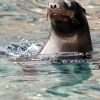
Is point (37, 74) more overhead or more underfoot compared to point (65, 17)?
more underfoot

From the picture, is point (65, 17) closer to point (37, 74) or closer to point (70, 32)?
point (70, 32)

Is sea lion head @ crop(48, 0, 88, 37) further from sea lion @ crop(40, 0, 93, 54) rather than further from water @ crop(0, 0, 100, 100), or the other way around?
water @ crop(0, 0, 100, 100)

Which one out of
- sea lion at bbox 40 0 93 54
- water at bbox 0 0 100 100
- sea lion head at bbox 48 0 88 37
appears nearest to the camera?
water at bbox 0 0 100 100

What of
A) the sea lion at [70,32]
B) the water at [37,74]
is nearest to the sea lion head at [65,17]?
the sea lion at [70,32]

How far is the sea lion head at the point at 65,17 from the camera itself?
6.28 metres

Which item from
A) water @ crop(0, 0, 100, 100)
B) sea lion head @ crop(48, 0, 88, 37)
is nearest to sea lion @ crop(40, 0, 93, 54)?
sea lion head @ crop(48, 0, 88, 37)

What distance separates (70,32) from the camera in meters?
6.71

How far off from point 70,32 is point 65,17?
308mm

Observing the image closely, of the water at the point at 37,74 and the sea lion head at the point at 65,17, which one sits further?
the sea lion head at the point at 65,17

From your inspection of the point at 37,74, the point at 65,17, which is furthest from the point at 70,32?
the point at 37,74

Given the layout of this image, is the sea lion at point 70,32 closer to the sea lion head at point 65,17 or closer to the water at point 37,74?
the sea lion head at point 65,17

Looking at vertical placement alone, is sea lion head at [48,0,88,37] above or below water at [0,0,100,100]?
above

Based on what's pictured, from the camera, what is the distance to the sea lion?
6555mm

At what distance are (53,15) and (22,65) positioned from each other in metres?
0.74
